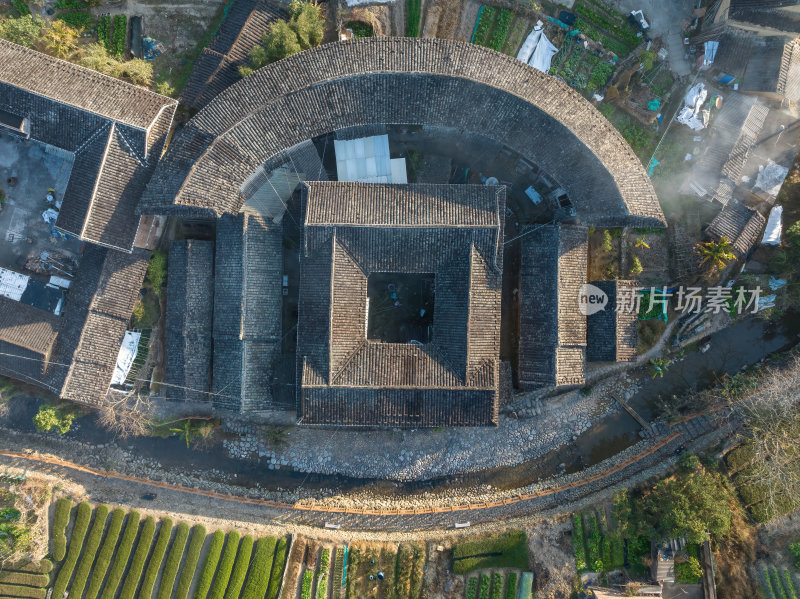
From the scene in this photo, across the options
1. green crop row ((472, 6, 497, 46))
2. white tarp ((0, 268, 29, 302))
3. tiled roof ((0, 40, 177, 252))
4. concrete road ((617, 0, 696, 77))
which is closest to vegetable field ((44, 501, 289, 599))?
white tarp ((0, 268, 29, 302))

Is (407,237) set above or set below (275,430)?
above

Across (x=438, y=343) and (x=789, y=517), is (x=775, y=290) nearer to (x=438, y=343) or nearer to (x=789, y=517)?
(x=789, y=517)

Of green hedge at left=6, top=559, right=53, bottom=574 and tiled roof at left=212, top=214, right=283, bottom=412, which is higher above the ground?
tiled roof at left=212, top=214, right=283, bottom=412

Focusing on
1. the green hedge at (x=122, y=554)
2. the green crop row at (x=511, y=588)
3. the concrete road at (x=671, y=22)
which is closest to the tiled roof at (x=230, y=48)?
the concrete road at (x=671, y=22)

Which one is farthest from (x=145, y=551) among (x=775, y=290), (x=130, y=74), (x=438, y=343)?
(x=775, y=290)

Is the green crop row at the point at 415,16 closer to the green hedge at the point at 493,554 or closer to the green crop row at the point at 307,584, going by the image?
the green hedge at the point at 493,554

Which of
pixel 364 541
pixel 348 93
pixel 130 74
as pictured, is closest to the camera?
pixel 348 93

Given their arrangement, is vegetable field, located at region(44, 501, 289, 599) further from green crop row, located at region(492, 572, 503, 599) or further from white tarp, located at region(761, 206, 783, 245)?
white tarp, located at region(761, 206, 783, 245)
